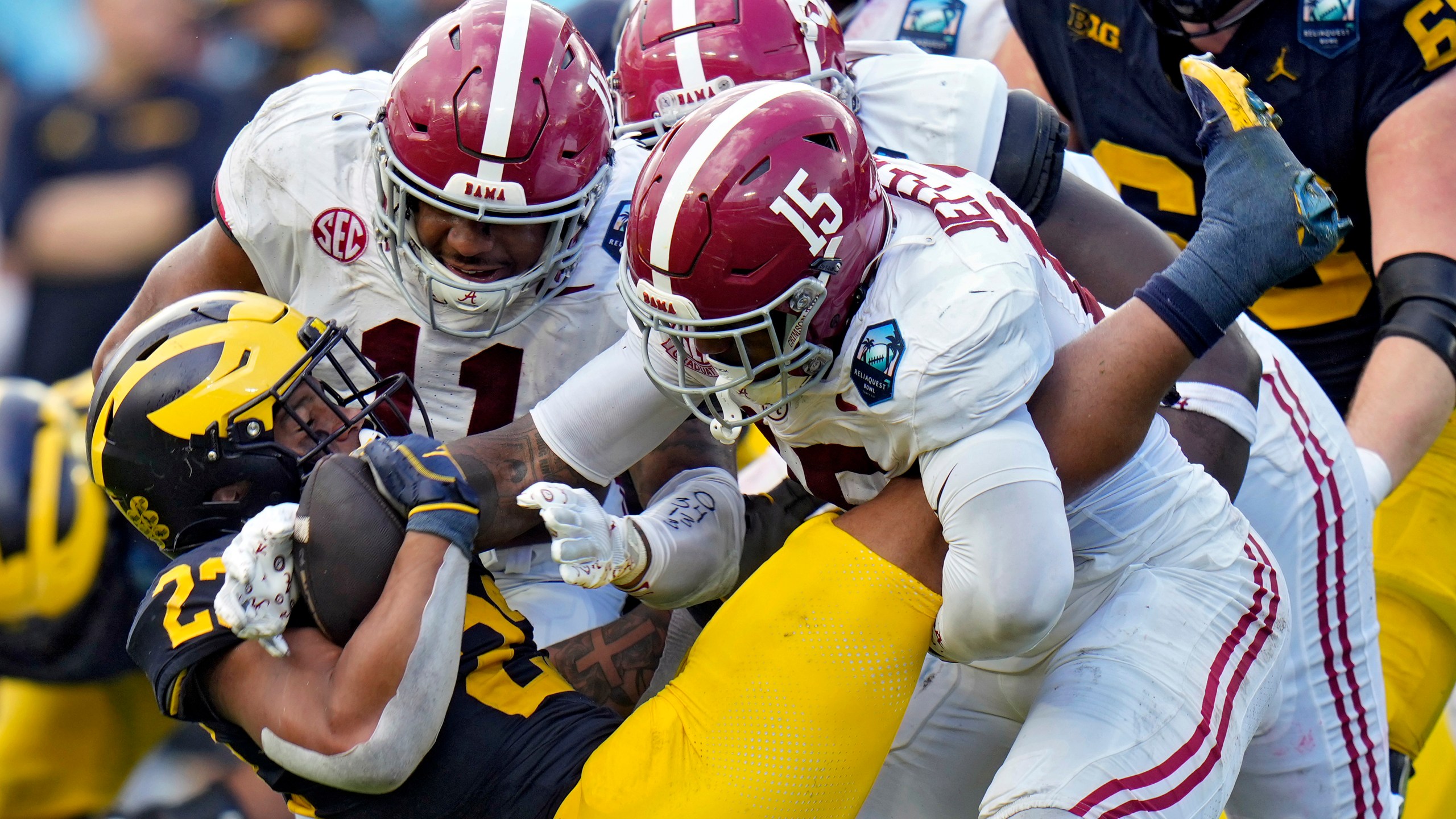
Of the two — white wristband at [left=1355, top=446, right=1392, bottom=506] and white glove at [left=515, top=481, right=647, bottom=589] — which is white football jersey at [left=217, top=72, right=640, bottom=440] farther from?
white wristband at [left=1355, top=446, right=1392, bottom=506]

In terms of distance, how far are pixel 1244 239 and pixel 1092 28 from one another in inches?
85.8

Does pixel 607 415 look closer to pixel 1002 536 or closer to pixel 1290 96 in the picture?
pixel 1002 536

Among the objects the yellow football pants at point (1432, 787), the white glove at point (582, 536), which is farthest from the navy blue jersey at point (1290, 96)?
the white glove at point (582, 536)

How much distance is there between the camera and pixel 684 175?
6.95 feet

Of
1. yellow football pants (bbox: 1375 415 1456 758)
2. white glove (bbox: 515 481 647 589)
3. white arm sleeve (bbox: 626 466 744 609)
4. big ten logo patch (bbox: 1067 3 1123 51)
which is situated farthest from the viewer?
big ten logo patch (bbox: 1067 3 1123 51)

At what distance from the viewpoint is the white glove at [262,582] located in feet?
6.69

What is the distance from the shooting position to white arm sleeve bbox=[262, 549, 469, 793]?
6.63ft

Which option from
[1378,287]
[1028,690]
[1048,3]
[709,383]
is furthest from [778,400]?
[1048,3]

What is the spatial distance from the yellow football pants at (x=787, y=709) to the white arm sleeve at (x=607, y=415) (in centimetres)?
45

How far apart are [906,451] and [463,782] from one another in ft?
2.82

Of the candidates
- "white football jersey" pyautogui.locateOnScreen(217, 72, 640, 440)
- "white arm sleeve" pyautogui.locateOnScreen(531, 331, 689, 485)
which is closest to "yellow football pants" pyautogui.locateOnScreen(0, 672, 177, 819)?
"white football jersey" pyautogui.locateOnScreen(217, 72, 640, 440)

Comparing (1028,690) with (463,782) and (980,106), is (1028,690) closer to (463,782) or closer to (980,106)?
(463,782)

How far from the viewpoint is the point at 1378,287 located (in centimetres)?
343

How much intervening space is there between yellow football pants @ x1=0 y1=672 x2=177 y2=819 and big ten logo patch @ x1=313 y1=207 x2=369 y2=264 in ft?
4.79
